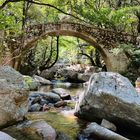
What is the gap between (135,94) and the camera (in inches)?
330

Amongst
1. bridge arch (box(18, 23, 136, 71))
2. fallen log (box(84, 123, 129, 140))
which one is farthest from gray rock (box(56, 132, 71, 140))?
bridge arch (box(18, 23, 136, 71))

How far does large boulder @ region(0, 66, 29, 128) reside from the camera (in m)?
7.29

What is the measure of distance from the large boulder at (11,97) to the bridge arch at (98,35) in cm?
1215

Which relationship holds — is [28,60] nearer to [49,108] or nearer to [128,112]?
[49,108]

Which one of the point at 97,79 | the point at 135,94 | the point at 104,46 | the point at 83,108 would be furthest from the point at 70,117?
the point at 104,46

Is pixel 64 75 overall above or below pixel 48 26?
below

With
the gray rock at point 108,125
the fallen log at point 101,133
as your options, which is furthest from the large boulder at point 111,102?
the fallen log at point 101,133

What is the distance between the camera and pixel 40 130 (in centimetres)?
716

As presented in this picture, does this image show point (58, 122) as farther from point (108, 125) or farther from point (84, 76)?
point (84, 76)

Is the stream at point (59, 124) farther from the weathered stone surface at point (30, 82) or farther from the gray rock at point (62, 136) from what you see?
the weathered stone surface at point (30, 82)

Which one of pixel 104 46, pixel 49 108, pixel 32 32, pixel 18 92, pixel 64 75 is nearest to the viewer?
pixel 18 92

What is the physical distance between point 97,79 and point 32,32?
37.8 feet

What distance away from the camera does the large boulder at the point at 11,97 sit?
7.29 meters

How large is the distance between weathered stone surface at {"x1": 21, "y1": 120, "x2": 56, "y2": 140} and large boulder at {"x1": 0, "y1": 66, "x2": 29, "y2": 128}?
41cm
